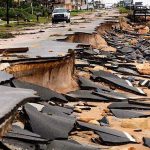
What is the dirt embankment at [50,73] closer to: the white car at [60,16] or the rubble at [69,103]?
the rubble at [69,103]

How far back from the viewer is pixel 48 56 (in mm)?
11078

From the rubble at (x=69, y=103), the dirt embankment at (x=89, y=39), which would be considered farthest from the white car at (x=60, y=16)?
the rubble at (x=69, y=103)

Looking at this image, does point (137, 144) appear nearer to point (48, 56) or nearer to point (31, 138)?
point (31, 138)

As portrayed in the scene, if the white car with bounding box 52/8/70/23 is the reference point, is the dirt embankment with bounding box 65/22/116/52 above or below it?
above

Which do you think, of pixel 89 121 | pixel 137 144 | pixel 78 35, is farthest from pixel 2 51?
pixel 78 35

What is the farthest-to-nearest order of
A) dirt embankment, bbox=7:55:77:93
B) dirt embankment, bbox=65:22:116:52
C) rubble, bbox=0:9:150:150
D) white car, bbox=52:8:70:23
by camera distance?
white car, bbox=52:8:70:23, dirt embankment, bbox=65:22:116:52, dirt embankment, bbox=7:55:77:93, rubble, bbox=0:9:150:150

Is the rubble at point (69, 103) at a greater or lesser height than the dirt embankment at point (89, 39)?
greater

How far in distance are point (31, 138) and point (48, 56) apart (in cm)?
525

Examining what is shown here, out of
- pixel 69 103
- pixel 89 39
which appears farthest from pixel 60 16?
pixel 69 103

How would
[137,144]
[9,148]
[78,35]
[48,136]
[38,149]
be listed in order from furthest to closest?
[78,35] → [137,144] → [48,136] → [38,149] → [9,148]

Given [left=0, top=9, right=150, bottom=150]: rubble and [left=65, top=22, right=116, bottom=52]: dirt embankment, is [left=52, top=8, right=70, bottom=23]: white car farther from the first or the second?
[left=0, top=9, right=150, bottom=150]: rubble

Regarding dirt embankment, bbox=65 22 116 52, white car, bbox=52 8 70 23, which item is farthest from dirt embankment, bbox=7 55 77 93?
white car, bbox=52 8 70 23

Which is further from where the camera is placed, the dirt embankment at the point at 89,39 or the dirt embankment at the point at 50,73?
the dirt embankment at the point at 89,39

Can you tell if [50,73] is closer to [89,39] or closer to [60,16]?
[89,39]
